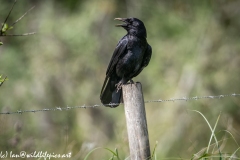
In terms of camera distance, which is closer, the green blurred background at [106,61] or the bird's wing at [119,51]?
the bird's wing at [119,51]

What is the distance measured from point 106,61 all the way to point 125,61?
23.5 ft

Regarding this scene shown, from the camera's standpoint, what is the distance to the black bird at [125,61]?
589 cm

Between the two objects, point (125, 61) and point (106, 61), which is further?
point (106, 61)

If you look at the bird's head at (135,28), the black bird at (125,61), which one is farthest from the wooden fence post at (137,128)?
the bird's head at (135,28)

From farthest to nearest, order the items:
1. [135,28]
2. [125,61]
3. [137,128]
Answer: [135,28]
[125,61]
[137,128]

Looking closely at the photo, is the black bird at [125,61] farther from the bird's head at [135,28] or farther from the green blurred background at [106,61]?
the green blurred background at [106,61]

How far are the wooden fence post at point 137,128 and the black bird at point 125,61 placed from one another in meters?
1.58

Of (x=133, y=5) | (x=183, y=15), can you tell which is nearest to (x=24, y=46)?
(x=133, y=5)

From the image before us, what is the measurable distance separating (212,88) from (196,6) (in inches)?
80.0

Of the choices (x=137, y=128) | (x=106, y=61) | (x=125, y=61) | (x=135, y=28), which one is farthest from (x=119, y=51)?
(x=106, y=61)

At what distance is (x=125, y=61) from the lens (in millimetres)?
5863

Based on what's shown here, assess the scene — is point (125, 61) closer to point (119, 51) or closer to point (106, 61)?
point (119, 51)

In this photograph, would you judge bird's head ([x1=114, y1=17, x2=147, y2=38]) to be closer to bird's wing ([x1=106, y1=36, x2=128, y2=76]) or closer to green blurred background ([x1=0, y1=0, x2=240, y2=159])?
bird's wing ([x1=106, y1=36, x2=128, y2=76])

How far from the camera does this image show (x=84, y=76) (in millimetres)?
13438
